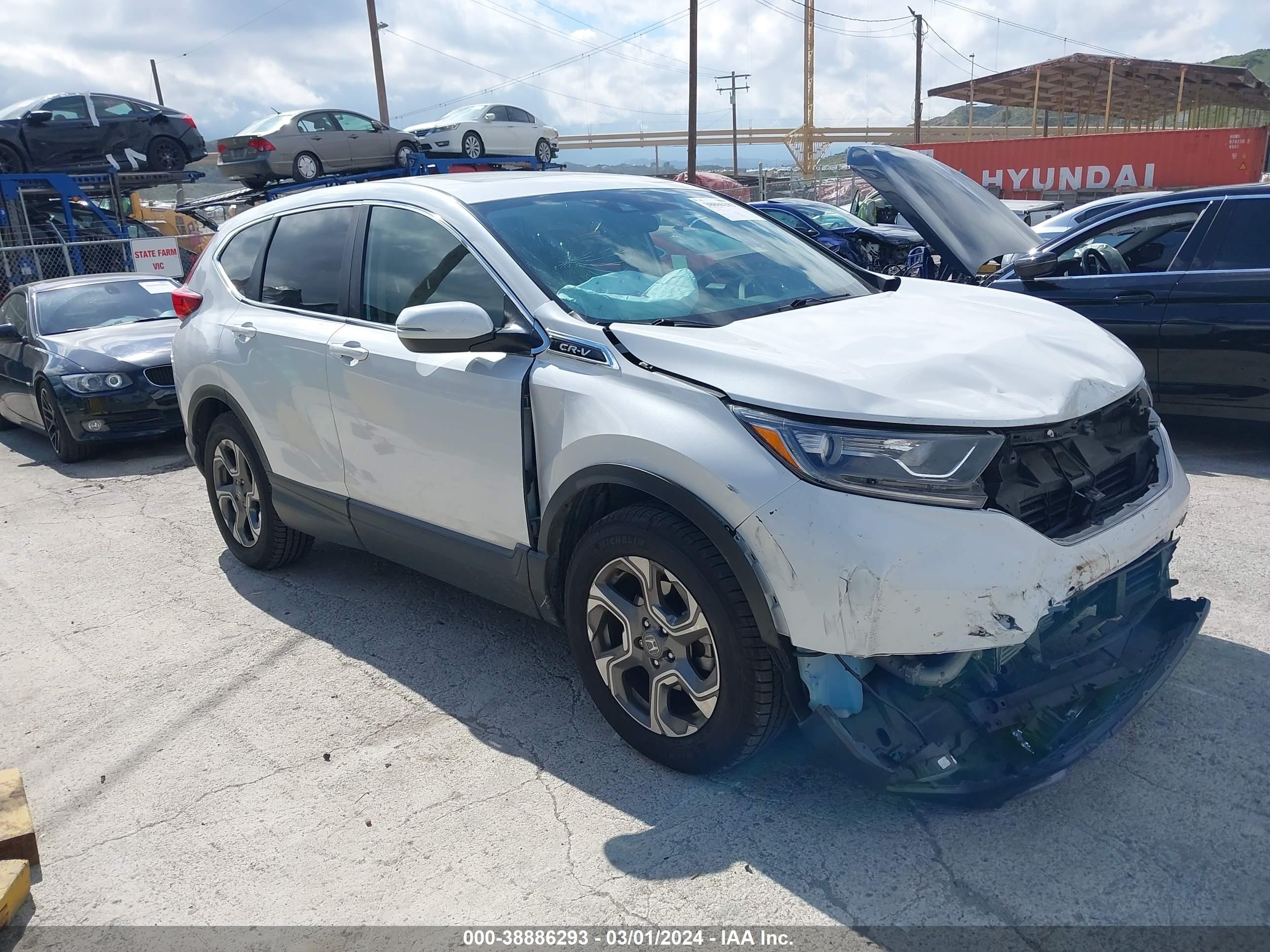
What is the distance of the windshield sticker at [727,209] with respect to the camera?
4.24 meters

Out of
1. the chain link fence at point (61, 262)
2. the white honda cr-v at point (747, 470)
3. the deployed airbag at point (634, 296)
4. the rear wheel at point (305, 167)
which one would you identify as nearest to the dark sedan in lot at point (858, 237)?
the rear wheel at point (305, 167)

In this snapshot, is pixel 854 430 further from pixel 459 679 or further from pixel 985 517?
pixel 459 679

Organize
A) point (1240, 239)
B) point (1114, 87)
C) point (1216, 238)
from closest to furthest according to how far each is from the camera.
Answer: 1. point (1240, 239)
2. point (1216, 238)
3. point (1114, 87)

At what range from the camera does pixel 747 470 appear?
2.67m

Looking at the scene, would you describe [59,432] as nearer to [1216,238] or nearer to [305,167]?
[1216,238]

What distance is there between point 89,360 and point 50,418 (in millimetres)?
666

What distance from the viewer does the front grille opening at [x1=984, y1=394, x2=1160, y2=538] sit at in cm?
265

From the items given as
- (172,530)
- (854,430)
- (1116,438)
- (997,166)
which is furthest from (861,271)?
(997,166)

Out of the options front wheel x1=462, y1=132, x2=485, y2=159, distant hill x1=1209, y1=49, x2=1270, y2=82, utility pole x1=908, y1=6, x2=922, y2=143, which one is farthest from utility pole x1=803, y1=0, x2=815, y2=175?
distant hill x1=1209, y1=49, x2=1270, y2=82

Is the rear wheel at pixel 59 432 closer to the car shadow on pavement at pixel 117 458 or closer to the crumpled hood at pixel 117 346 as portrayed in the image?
the car shadow on pavement at pixel 117 458

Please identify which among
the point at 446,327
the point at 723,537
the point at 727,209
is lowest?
the point at 723,537

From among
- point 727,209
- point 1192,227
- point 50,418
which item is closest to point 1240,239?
point 1192,227

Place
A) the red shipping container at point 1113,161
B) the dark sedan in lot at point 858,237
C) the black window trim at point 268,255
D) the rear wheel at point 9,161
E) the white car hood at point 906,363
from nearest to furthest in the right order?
the white car hood at point 906,363 → the black window trim at point 268,255 → the dark sedan in lot at point 858,237 → the rear wheel at point 9,161 → the red shipping container at point 1113,161

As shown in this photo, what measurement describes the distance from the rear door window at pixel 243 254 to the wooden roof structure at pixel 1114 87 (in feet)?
116
